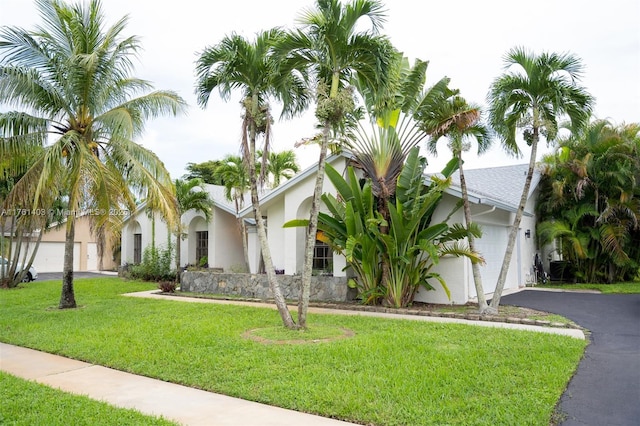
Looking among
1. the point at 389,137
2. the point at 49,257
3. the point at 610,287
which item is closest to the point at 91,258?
the point at 49,257

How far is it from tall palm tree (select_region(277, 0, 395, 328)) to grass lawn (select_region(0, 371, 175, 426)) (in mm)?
4731

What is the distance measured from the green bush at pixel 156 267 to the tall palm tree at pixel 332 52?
47.2 ft

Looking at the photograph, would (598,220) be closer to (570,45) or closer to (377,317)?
(570,45)

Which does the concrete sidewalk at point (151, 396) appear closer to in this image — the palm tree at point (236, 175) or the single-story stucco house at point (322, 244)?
the single-story stucco house at point (322, 244)

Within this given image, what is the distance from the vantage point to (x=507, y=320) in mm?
10164

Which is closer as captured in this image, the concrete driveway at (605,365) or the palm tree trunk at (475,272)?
the concrete driveway at (605,365)

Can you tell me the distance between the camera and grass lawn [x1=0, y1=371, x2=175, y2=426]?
481 cm

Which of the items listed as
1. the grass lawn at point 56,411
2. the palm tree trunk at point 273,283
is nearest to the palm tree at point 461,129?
the palm tree trunk at point 273,283

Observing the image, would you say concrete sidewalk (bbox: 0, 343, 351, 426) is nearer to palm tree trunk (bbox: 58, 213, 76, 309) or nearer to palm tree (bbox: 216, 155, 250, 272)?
palm tree trunk (bbox: 58, 213, 76, 309)

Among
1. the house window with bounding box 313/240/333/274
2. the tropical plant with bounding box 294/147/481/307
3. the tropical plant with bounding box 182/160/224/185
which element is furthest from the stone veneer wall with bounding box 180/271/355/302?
the tropical plant with bounding box 182/160/224/185

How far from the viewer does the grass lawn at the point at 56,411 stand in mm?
4809

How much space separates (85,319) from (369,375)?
828cm

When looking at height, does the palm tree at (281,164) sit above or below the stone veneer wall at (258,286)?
above

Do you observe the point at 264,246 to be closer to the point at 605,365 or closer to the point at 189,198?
the point at 605,365
